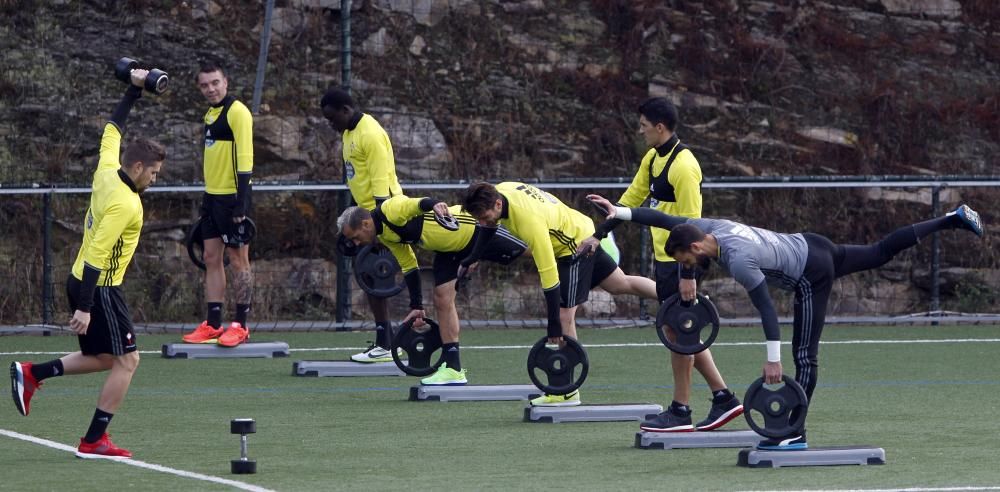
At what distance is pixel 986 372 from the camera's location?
13234 millimetres

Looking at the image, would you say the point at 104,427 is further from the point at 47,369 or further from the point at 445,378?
the point at 445,378

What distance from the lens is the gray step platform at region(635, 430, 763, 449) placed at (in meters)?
9.25

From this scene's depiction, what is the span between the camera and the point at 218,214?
537 inches

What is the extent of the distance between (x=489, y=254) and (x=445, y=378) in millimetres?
935

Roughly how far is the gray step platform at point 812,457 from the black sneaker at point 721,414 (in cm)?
112

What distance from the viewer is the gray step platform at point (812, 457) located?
8555 millimetres

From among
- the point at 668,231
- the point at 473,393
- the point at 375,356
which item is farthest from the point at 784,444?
the point at 375,356

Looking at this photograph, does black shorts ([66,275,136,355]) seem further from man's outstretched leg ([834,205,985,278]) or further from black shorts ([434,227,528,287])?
man's outstretched leg ([834,205,985,278])

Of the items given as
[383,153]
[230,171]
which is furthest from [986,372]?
[230,171]

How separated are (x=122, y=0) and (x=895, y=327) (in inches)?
413

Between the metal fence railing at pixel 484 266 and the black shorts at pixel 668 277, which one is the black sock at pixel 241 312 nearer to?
the metal fence railing at pixel 484 266

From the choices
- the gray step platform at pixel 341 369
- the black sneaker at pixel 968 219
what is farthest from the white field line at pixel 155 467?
the black sneaker at pixel 968 219

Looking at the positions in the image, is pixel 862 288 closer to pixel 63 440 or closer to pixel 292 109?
pixel 292 109

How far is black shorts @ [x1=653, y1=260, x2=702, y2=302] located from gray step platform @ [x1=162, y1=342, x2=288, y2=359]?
16.6 ft
